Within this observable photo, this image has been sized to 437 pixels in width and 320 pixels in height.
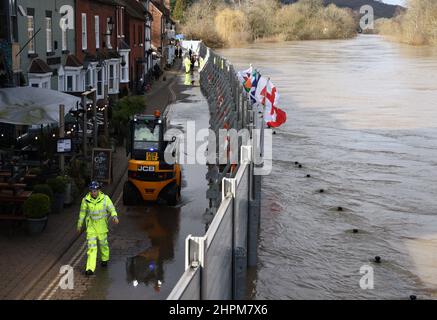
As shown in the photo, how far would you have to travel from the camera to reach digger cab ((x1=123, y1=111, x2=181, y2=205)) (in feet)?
54.5

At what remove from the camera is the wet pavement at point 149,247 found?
1182 centimetres

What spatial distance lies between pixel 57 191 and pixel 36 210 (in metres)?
1.94

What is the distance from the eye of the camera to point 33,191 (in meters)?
15.3

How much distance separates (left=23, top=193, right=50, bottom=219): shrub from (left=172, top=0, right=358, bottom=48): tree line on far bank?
103m

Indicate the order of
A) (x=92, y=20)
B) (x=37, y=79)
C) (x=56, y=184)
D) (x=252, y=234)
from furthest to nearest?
1. (x=92, y=20)
2. (x=37, y=79)
3. (x=56, y=184)
4. (x=252, y=234)

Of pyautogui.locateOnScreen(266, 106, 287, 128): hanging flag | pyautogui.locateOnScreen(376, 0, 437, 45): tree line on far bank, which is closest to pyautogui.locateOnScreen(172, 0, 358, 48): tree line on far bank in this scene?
pyautogui.locateOnScreen(376, 0, 437, 45): tree line on far bank

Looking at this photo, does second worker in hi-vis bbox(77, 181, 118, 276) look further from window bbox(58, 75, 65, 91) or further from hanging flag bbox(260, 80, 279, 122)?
window bbox(58, 75, 65, 91)

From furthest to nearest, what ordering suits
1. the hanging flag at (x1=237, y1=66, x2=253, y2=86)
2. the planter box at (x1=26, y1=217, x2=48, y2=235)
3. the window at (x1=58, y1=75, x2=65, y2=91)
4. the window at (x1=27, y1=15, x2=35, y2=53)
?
the hanging flag at (x1=237, y1=66, x2=253, y2=86) → the window at (x1=58, y1=75, x2=65, y2=91) → the window at (x1=27, y1=15, x2=35, y2=53) → the planter box at (x1=26, y1=217, x2=48, y2=235)

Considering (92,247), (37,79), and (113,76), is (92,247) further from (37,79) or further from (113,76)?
(113,76)

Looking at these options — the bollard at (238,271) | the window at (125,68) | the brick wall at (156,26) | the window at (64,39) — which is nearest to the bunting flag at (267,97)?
the window at (64,39)

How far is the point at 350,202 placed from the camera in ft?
66.0

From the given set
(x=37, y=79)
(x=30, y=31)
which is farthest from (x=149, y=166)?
(x=30, y=31)

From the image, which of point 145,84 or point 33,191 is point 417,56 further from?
point 33,191

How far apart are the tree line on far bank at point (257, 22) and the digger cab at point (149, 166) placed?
99.8 metres
